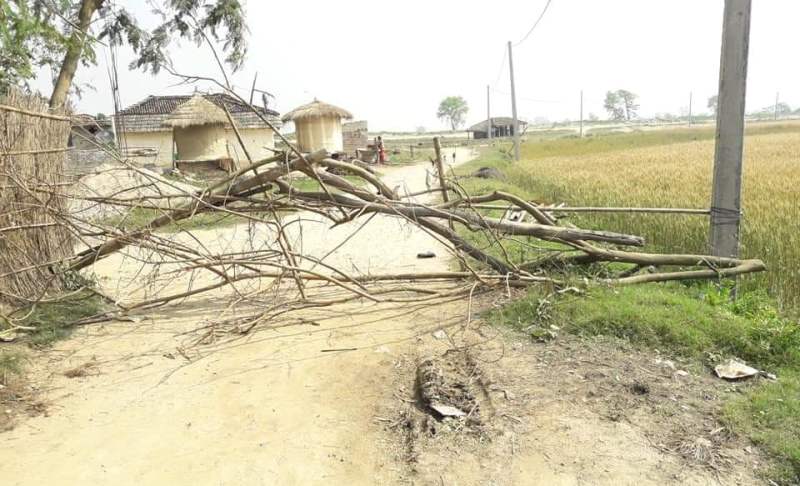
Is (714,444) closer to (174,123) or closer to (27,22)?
(27,22)

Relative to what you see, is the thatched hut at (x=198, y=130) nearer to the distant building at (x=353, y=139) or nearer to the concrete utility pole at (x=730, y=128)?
the distant building at (x=353, y=139)

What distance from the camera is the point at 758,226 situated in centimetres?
670

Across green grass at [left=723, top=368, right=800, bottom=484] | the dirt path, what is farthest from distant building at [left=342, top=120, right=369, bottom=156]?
green grass at [left=723, top=368, right=800, bottom=484]

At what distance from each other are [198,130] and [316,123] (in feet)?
21.5

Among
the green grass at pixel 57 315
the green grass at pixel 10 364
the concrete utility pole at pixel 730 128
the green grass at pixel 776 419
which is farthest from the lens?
the concrete utility pole at pixel 730 128

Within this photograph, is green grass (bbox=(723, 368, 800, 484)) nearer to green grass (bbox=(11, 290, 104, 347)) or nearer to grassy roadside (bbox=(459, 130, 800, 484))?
grassy roadside (bbox=(459, 130, 800, 484))

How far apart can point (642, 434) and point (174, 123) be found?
2098 centimetres

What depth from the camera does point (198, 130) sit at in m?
21.5

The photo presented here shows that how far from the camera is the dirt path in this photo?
2955mm

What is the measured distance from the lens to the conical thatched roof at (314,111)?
86.5ft

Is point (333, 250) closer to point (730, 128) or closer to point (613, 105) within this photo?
point (730, 128)

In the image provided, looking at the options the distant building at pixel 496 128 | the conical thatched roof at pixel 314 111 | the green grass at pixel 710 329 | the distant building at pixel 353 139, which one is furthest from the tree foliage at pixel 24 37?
the distant building at pixel 496 128

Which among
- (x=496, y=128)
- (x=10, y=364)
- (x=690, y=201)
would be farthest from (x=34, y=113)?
(x=496, y=128)

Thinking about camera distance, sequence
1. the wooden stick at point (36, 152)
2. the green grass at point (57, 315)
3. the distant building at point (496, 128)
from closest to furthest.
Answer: the wooden stick at point (36, 152)
the green grass at point (57, 315)
the distant building at point (496, 128)
